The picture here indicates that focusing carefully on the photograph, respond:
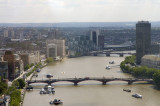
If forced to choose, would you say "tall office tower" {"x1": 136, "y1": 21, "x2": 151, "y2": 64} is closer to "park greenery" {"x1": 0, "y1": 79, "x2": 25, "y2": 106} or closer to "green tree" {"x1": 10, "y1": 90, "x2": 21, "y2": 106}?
"park greenery" {"x1": 0, "y1": 79, "x2": 25, "y2": 106}

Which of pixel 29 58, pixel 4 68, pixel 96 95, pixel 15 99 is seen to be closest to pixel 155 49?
pixel 29 58

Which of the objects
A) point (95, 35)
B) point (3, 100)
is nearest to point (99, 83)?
point (3, 100)

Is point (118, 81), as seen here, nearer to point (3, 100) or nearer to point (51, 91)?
point (51, 91)

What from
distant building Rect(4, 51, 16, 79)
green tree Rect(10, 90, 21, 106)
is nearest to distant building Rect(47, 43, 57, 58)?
distant building Rect(4, 51, 16, 79)

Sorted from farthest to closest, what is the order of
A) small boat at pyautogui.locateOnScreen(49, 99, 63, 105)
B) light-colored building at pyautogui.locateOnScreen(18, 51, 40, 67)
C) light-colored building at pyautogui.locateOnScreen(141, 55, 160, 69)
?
light-colored building at pyautogui.locateOnScreen(18, 51, 40, 67) → light-colored building at pyautogui.locateOnScreen(141, 55, 160, 69) → small boat at pyautogui.locateOnScreen(49, 99, 63, 105)

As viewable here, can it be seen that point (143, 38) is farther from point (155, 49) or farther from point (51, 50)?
point (51, 50)

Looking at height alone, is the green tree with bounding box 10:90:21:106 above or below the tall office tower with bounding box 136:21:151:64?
below

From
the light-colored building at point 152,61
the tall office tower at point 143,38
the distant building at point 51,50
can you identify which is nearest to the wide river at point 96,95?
the light-colored building at point 152,61

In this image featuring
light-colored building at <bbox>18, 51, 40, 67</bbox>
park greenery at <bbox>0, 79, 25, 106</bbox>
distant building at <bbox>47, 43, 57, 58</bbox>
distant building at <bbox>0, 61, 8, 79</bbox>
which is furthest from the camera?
distant building at <bbox>47, 43, 57, 58</bbox>

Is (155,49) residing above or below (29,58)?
above

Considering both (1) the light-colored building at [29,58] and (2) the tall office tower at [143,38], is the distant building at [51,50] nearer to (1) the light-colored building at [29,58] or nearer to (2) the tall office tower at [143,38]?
(1) the light-colored building at [29,58]

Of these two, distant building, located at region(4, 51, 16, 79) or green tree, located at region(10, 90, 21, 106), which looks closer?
green tree, located at region(10, 90, 21, 106)
